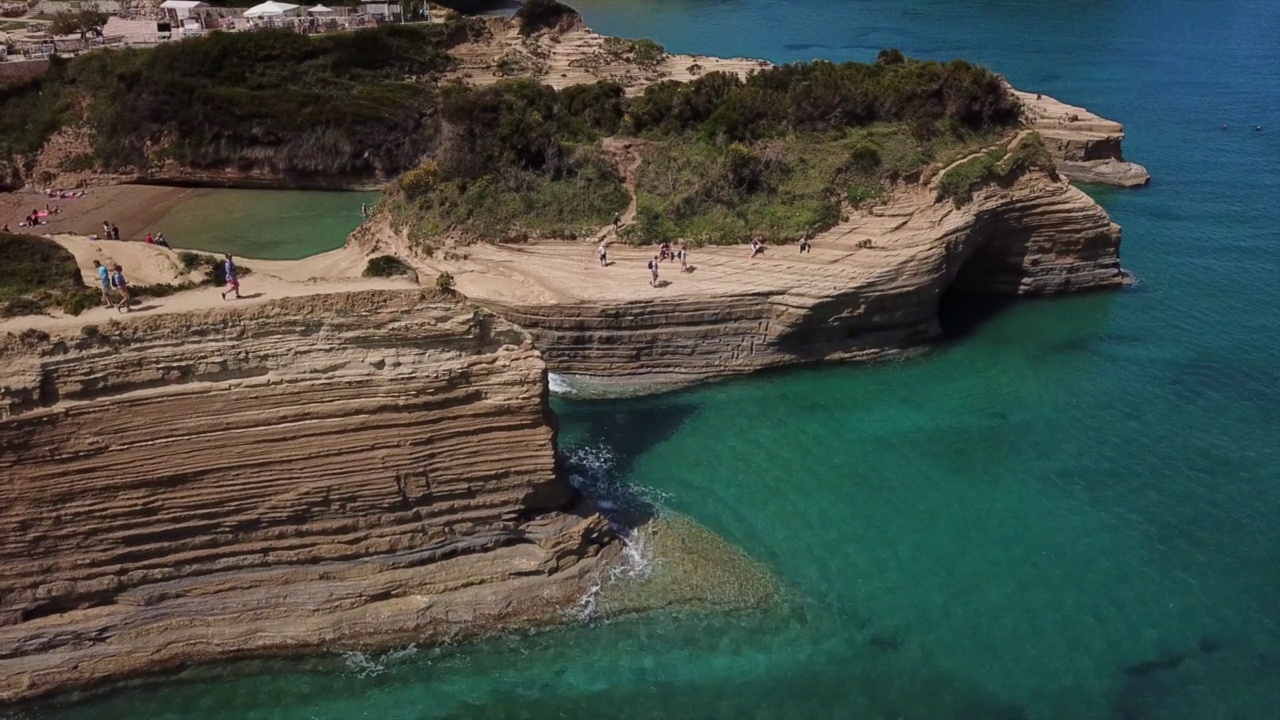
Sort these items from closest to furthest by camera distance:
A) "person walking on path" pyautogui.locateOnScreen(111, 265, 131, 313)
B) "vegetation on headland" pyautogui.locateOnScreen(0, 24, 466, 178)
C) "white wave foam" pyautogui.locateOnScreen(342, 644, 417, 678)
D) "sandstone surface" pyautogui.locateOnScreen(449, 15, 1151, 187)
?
"person walking on path" pyautogui.locateOnScreen(111, 265, 131, 313)
"white wave foam" pyautogui.locateOnScreen(342, 644, 417, 678)
"vegetation on headland" pyautogui.locateOnScreen(0, 24, 466, 178)
"sandstone surface" pyautogui.locateOnScreen(449, 15, 1151, 187)

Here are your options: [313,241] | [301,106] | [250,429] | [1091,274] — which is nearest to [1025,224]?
[1091,274]

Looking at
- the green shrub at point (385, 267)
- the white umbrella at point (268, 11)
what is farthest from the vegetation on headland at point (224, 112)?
the green shrub at point (385, 267)

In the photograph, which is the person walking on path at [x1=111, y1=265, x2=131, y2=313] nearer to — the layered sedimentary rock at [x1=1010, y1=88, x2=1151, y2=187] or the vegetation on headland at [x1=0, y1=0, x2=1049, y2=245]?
the vegetation on headland at [x1=0, y1=0, x2=1049, y2=245]

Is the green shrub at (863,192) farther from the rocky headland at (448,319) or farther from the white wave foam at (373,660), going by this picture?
the white wave foam at (373,660)

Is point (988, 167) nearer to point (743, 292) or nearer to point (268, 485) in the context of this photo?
point (743, 292)

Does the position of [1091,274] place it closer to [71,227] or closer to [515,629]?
[515,629]

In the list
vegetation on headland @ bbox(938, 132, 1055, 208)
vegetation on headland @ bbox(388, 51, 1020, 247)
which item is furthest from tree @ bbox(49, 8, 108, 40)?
vegetation on headland @ bbox(938, 132, 1055, 208)
